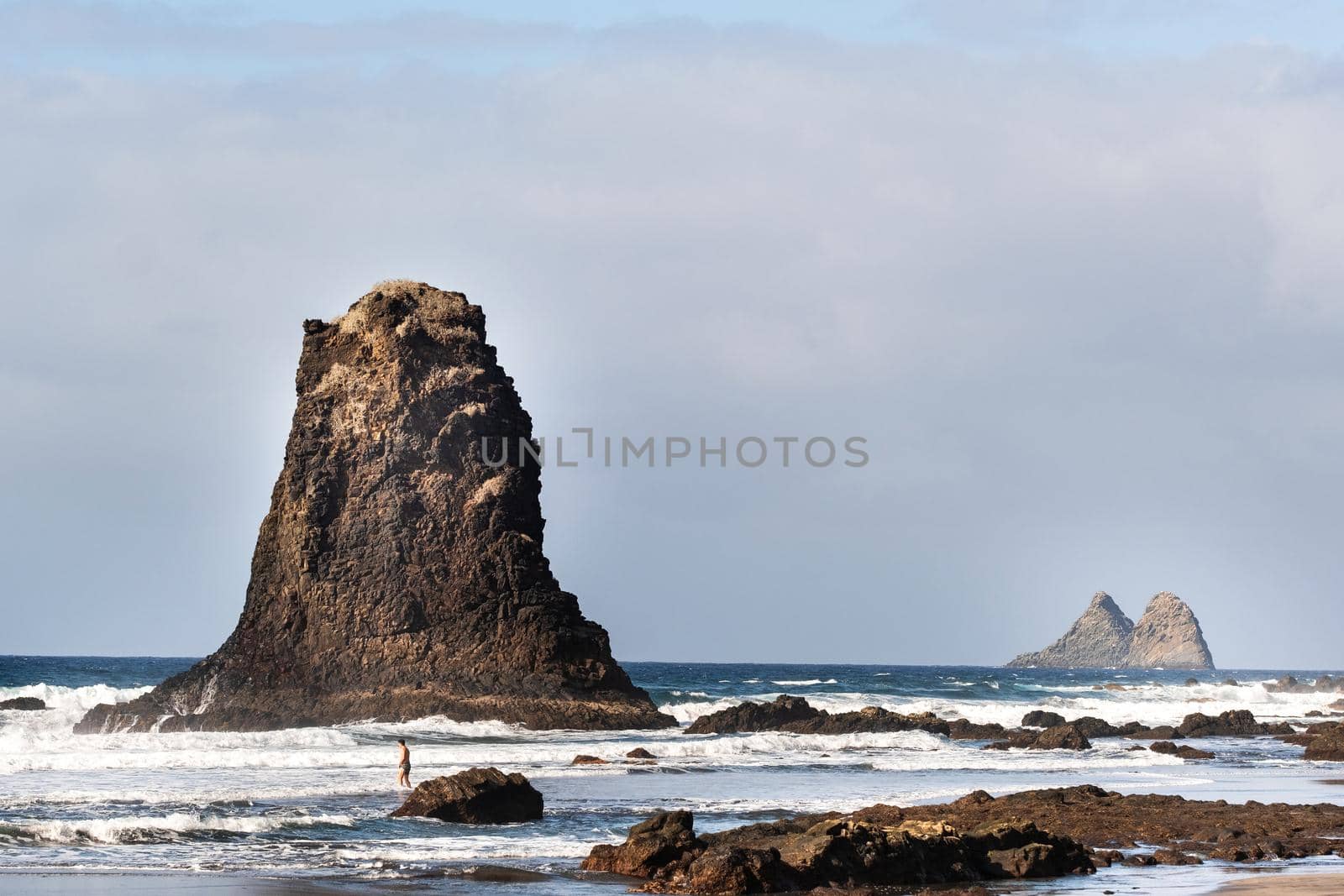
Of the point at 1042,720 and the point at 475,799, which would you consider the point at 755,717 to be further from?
the point at 475,799

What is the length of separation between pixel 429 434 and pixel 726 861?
32954mm

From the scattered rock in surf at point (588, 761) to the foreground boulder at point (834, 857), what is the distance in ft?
51.4

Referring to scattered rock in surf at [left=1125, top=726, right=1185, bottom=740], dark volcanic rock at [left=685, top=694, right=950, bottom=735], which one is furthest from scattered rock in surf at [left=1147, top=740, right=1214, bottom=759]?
scattered rock in surf at [left=1125, top=726, right=1185, bottom=740]

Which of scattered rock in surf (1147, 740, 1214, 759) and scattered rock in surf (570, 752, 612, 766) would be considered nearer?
scattered rock in surf (570, 752, 612, 766)

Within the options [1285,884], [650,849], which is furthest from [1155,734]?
[650,849]

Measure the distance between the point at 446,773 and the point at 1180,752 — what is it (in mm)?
20702

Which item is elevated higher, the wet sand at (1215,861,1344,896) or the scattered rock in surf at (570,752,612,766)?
the scattered rock in surf at (570,752,612,766)

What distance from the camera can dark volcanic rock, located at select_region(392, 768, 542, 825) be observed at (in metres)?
24.1

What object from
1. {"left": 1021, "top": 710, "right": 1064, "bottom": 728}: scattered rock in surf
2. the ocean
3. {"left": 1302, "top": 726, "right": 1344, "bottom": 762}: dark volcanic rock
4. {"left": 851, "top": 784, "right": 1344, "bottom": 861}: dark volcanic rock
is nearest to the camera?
the ocean

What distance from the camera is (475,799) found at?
24.1m

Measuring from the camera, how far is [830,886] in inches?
695

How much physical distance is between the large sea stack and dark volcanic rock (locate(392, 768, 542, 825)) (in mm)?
20771

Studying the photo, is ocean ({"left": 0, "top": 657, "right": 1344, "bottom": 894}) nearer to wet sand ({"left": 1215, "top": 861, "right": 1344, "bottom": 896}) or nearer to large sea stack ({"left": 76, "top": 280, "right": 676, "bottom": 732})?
wet sand ({"left": 1215, "top": 861, "right": 1344, "bottom": 896})

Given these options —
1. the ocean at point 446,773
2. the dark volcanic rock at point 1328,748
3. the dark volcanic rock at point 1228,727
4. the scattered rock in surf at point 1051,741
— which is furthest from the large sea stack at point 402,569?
the dark volcanic rock at point 1228,727
